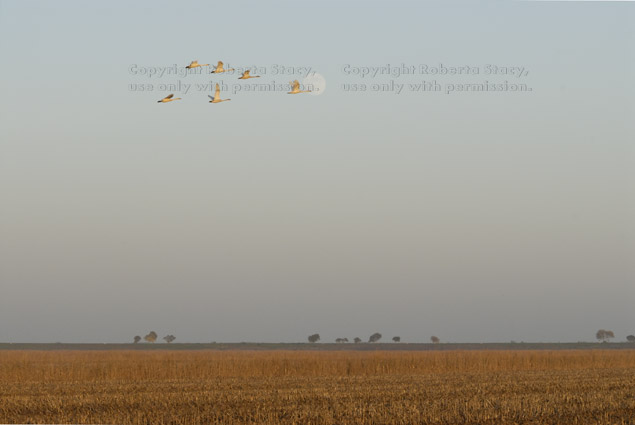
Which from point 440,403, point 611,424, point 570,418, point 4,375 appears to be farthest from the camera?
point 4,375

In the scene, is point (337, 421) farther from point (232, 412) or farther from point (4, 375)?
point (4, 375)

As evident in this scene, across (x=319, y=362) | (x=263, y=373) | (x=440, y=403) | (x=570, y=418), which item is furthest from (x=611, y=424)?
(x=319, y=362)

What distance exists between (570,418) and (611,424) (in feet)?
5.21

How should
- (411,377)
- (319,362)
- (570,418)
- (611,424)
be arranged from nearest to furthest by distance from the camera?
(611,424) < (570,418) < (411,377) < (319,362)

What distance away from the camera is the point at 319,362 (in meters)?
46.7

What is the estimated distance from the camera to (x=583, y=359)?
175 ft

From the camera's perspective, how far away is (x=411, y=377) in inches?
1480

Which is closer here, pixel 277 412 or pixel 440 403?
pixel 277 412

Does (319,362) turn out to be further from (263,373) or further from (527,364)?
(527,364)

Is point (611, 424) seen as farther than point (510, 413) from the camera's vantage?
No

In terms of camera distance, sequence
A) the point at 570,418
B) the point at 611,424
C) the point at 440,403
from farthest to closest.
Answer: the point at 440,403
the point at 570,418
the point at 611,424

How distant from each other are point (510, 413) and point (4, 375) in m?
25.9

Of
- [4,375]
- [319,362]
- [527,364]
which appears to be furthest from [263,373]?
[527,364]

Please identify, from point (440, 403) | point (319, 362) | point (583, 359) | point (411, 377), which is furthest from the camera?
point (583, 359)
